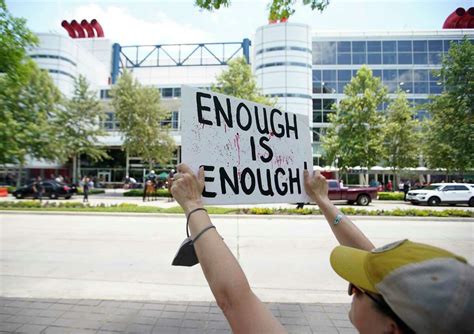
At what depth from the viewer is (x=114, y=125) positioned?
138 feet

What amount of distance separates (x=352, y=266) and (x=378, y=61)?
151ft

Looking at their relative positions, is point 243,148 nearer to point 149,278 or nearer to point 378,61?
point 149,278

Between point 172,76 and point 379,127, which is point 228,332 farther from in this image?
point 172,76

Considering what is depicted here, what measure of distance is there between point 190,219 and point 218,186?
0.50 m

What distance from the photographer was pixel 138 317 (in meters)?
3.24

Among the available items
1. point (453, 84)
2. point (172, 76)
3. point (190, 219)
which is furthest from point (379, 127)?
point (172, 76)

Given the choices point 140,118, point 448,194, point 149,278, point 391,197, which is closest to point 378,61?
point 391,197

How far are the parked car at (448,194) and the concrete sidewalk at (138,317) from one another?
1922 cm

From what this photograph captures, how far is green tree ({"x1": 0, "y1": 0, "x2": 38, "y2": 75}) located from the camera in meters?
4.12

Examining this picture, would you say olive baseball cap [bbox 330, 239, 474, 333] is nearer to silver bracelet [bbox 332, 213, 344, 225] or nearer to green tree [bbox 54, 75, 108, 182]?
silver bracelet [bbox 332, 213, 344, 225]

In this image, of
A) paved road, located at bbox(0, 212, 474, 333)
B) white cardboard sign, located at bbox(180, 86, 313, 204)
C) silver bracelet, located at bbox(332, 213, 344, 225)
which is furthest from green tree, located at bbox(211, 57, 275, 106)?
silver bracelet, located at bbox(332, 213, 344, 225)

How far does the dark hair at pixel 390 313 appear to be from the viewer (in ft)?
2.72

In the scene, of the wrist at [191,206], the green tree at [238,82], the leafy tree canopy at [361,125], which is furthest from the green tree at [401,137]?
the wrist at [191,206]

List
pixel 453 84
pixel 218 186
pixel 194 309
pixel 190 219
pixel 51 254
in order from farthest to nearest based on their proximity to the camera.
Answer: pixel 453 84 → pixel 51 254 → pixel 194 309 → pixel 218 186 → pixel 190 219
